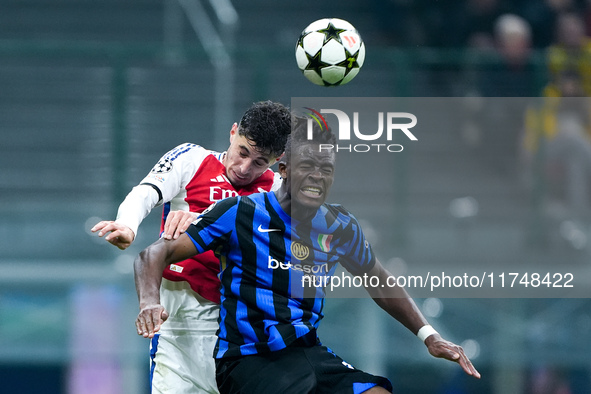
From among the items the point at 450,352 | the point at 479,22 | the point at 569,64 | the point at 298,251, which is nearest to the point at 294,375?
the point at 298,251

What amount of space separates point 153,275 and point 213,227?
1.05 ft

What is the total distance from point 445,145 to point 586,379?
3990 millimetres

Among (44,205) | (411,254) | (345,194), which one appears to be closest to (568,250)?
(411,254)

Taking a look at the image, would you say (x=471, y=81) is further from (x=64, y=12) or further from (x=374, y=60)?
(x=64, y=12)

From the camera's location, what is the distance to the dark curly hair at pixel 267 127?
4020 mm

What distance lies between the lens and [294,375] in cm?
349

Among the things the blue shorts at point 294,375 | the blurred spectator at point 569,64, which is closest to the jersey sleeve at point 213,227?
the blue shorts at point 294,375

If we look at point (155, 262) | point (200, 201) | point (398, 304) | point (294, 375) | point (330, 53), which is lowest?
point (294, 375)

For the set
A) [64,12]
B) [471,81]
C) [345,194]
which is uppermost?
[64,12]

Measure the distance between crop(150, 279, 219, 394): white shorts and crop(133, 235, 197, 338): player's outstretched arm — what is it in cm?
62

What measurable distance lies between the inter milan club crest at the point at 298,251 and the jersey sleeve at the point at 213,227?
0.27 meters

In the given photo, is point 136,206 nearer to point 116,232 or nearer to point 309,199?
point 116,232

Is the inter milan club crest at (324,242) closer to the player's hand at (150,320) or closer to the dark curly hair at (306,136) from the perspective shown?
the dark curly hair at (306,136)

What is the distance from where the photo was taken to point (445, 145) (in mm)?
9742
